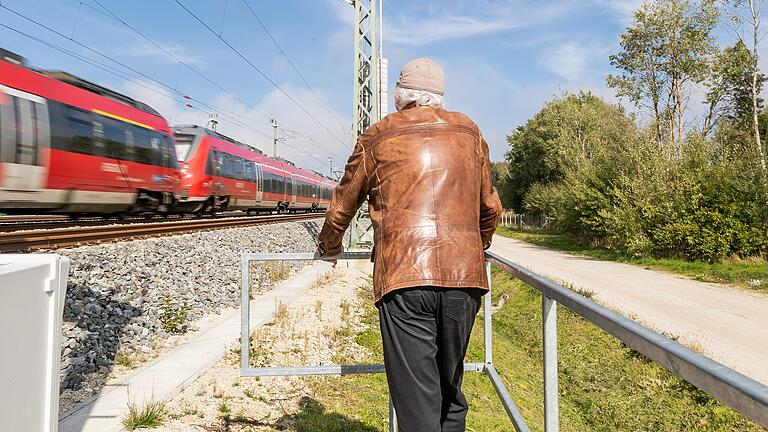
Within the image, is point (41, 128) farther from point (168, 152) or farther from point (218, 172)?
point (218, 172)

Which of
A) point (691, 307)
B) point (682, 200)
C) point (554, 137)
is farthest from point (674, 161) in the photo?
point (554, 137)

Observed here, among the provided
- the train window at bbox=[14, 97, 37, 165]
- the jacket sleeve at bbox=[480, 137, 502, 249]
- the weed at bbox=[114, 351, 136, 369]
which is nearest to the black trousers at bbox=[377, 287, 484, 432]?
the jacket sleeve at bbox=[480, 137, 502, 249]

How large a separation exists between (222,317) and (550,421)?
667cm

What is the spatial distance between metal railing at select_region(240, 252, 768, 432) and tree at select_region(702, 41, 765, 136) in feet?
93.2

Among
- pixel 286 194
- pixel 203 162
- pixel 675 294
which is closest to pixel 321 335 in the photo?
pixel 675 294

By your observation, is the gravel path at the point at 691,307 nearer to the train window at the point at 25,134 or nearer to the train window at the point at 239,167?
the train window at the point at 25,134

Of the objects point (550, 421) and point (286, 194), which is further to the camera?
point (286, 194)

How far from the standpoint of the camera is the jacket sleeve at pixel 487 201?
2511 mm

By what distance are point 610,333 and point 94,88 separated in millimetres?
14312

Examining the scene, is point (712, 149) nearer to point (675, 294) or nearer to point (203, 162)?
point (675, 294)

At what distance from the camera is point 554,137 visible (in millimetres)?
51156

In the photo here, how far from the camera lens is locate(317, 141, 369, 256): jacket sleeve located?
8.06ft

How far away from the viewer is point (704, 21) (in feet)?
94.3

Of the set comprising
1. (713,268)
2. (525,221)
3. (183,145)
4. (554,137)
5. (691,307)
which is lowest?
(691,307)
